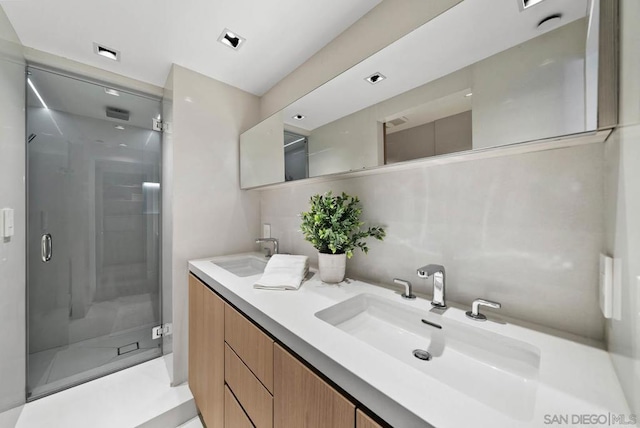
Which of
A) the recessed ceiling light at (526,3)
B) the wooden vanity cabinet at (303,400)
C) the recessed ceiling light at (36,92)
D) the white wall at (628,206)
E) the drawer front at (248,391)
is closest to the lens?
the white wall at (628,206)

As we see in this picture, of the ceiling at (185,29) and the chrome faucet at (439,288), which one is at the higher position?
the ceiling at (185,29)

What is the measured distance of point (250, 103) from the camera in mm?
2053

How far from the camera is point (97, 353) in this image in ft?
6.07

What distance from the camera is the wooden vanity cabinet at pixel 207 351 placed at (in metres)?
1.17

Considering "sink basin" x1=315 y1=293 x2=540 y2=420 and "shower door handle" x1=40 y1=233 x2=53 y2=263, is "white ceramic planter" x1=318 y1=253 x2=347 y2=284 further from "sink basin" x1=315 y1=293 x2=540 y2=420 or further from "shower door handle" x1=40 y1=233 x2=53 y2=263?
"shower door handle" x1=40 y1=233 x2=53 y2=263

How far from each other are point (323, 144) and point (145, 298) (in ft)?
6.81

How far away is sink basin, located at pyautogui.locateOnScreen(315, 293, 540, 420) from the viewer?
0.60 m

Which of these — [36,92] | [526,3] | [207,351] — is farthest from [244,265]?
[526,3]

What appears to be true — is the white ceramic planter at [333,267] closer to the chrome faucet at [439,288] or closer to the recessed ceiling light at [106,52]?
the chrome faucet at [439,288]

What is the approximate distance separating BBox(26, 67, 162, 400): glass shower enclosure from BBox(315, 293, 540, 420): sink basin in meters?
1.93

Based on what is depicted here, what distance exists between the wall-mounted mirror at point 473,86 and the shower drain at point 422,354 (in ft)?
2.22

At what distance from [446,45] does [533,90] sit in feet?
1.11

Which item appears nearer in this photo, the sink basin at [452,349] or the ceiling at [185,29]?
the sink basin at [452,349]

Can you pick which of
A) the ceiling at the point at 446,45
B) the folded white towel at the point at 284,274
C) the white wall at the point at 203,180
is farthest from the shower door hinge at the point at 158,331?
the ceiling at the point at 446,45
